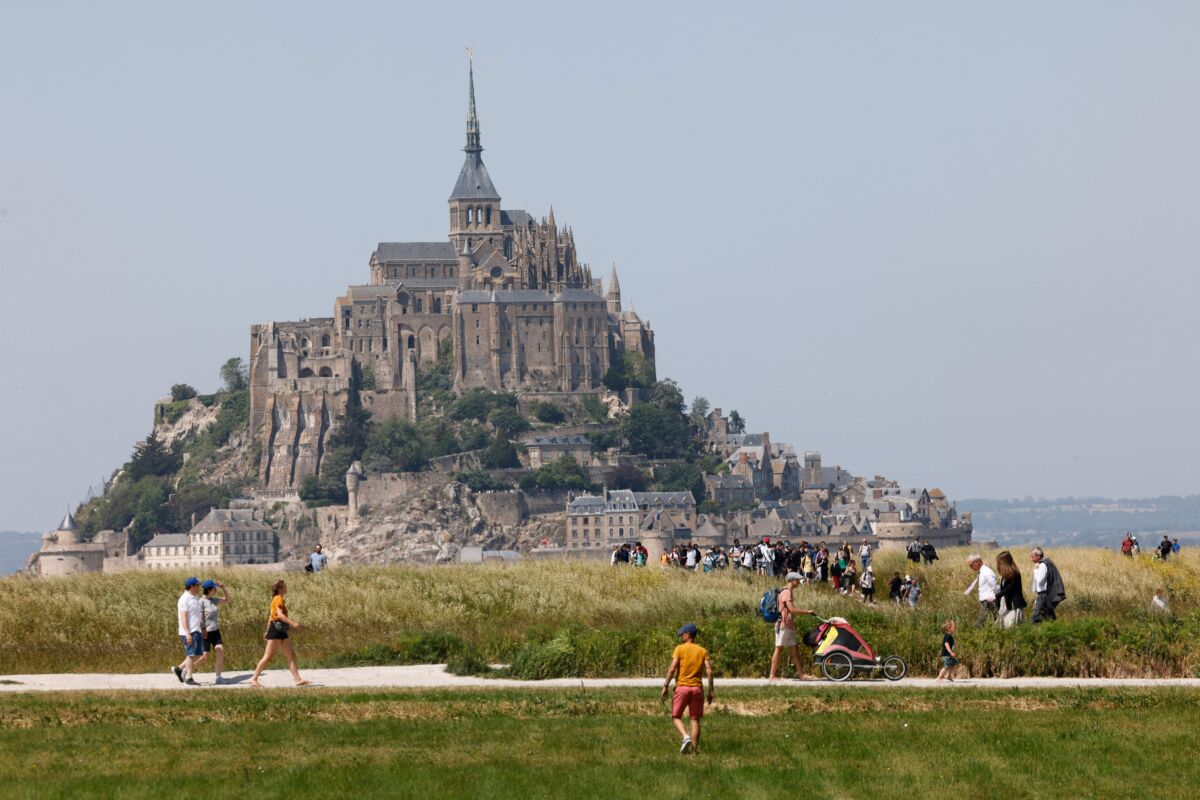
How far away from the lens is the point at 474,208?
17100cm

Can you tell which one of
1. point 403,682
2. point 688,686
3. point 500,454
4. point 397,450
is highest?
point 397,450

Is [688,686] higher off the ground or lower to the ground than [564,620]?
lower

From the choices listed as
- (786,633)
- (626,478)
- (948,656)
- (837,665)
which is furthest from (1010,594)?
(626,478)

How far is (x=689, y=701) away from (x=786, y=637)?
667cm

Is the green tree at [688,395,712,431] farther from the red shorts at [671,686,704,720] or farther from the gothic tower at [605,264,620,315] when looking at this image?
the red shorts at [671,686,704,720]

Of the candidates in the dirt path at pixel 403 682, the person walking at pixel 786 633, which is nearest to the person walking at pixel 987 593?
the dirt path at pixel 403 682

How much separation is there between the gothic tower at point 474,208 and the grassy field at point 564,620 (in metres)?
123

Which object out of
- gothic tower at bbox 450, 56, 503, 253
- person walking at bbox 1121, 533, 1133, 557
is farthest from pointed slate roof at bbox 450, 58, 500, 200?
person walking at bbox 1121, 533, 1133, 557

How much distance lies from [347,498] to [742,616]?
123 m

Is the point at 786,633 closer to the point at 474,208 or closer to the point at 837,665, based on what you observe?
the point at 837,665

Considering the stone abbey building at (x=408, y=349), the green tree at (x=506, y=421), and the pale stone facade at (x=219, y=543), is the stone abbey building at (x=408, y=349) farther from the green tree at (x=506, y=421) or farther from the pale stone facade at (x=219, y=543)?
the pale stone facade at (x=219, y=543)

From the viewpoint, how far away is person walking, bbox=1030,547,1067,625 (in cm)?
3209

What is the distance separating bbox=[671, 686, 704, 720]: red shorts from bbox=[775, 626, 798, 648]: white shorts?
657 cm

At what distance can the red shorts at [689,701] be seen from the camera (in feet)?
74.2
